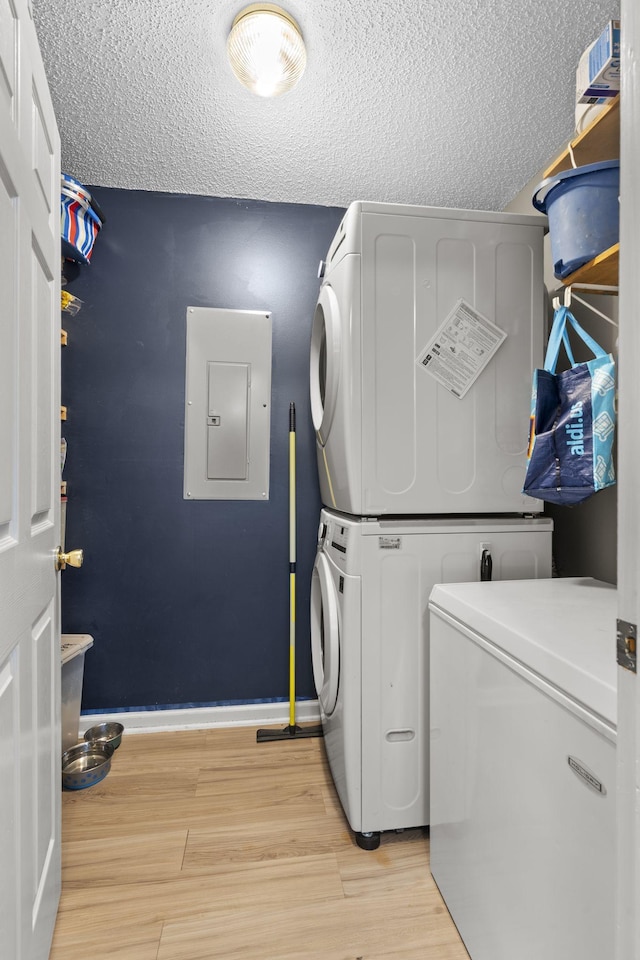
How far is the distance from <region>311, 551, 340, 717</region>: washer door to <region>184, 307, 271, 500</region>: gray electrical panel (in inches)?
22.8

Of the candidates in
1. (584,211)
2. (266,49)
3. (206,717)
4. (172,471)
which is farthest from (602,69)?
(206,717)

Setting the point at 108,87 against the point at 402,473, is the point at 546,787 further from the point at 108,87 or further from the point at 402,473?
the point at 108,87

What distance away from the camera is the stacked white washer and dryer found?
5.05ft

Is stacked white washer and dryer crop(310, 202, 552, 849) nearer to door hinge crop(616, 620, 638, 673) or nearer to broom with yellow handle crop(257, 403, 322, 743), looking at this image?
broom with yellow handle crop(257, 403, 322, 743)

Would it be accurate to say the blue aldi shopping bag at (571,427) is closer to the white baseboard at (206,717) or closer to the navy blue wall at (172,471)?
the navy blue wall at (172,471)

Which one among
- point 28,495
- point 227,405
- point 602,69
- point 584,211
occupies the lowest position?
point 28,495

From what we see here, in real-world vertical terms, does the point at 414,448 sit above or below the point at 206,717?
above

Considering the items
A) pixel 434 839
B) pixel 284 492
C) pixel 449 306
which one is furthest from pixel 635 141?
pixel 284 492

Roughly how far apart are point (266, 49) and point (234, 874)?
A: 2386 millimetres

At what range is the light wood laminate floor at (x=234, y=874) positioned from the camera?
1.26 meters

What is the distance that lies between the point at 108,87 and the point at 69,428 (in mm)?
1281

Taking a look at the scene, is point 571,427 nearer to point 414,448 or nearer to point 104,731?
point 414,448

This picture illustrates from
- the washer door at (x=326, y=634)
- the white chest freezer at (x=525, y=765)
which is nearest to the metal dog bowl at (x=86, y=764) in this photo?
the washer door at (x=326, y=634)

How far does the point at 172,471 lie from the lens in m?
2.33
